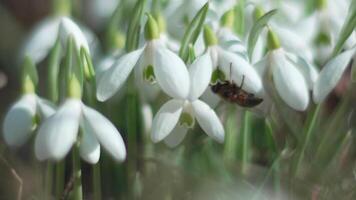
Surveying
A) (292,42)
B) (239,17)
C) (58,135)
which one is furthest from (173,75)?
(292,42)

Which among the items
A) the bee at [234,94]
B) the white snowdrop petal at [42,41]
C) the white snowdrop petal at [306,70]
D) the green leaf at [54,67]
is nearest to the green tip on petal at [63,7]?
the white snowdrop petal at [42,41]

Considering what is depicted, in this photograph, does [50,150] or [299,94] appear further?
[299,94]

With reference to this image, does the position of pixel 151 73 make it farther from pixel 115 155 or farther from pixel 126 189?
pixel 126 189

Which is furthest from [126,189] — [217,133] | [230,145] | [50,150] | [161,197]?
[50,150]

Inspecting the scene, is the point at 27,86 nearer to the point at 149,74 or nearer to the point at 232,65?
the point at 149,74

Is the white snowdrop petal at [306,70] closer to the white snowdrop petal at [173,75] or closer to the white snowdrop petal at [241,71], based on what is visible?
the white snowdrop petal at [241,71]

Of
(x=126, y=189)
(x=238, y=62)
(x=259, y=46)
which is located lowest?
(x=126, y=189)

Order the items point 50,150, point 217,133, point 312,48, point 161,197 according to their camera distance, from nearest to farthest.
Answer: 1. point 50,150
2. point 217,133
3. point 161,197
4. point 312,48

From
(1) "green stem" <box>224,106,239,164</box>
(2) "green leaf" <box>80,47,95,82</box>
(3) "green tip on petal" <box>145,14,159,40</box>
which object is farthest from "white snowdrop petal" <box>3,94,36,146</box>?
(1) "green stem" <box>224,106,239,164</box>
